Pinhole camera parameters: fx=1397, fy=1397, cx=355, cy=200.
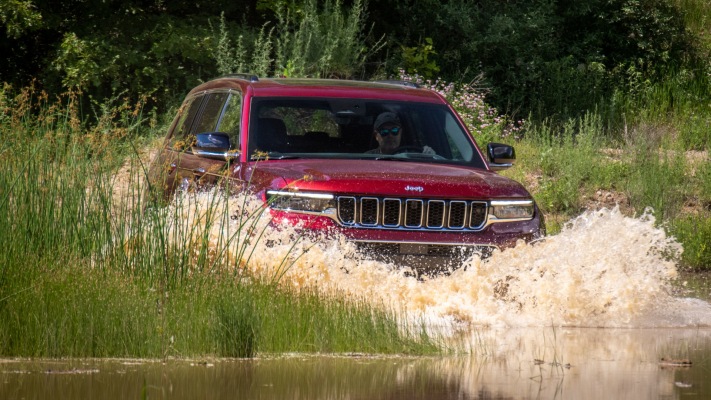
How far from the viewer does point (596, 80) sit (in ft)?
77.7

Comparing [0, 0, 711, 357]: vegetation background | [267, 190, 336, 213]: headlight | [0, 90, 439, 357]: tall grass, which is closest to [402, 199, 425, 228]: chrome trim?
[267, 190, 336, 213]: headlight

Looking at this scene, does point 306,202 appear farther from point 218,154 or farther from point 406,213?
point 218,154

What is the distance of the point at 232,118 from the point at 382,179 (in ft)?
6.45

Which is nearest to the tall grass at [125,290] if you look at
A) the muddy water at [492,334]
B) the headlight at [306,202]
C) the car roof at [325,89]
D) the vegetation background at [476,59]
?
the muddy water at [492,334]

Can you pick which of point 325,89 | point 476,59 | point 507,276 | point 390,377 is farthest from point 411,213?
point 476,59

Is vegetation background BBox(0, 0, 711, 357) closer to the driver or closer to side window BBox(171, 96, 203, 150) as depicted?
side window BBox(171, 96, 203, 150)

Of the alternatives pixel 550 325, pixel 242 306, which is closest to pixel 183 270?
pixel 242 306

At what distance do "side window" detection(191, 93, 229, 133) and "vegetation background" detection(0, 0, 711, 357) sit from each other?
816 millimetres

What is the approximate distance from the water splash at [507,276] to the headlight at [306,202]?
0.17m

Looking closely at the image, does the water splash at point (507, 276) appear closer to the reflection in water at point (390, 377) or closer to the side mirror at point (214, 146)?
the side mirror at point (214, 146)

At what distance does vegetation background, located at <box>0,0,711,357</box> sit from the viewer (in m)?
8.14

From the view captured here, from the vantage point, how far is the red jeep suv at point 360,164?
31.8 feet

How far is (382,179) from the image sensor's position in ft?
32.2

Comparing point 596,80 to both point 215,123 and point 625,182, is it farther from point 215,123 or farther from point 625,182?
point 215,123
